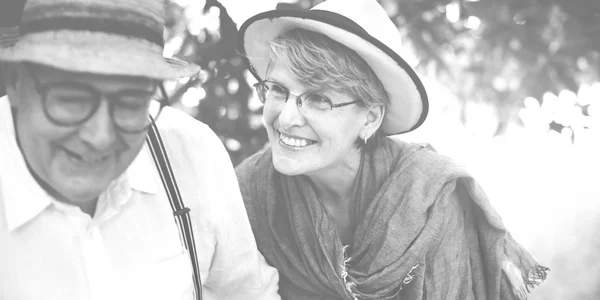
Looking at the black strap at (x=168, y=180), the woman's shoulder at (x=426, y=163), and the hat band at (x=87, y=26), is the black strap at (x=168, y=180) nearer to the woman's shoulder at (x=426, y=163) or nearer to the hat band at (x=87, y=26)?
the hat band at (x=87, y=26)

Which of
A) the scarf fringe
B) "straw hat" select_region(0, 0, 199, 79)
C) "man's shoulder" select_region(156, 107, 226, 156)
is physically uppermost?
"straw hat" select_region(0, 0, 199, 79)

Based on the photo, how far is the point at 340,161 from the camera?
Answer: 2.39 metres

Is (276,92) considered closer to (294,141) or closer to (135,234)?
(294,141)

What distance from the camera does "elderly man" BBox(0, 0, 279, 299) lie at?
1130 mm

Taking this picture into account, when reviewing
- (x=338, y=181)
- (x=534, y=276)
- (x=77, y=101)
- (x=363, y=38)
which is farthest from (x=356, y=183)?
(x=77, y=101)

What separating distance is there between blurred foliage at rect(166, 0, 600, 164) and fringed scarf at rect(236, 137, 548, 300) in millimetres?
316

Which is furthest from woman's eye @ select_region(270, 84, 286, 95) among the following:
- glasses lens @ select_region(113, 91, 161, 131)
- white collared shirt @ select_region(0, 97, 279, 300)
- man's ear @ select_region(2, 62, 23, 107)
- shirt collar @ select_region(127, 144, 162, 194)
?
man's ear @ select_region(2, 62, 23, 107)

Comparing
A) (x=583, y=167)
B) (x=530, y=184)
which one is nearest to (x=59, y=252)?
(x=530, y=184)

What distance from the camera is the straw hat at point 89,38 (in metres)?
1.10

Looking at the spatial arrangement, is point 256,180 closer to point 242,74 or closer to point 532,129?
point 242,74

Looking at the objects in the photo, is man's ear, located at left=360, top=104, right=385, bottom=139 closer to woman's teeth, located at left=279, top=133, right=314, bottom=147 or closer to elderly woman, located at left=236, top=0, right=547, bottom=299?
elderly woman, located at left=236, top=0, right=547, bottom=299

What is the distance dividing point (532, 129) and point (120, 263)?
2163 millimetres

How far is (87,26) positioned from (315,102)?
1142mm

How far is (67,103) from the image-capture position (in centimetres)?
114
